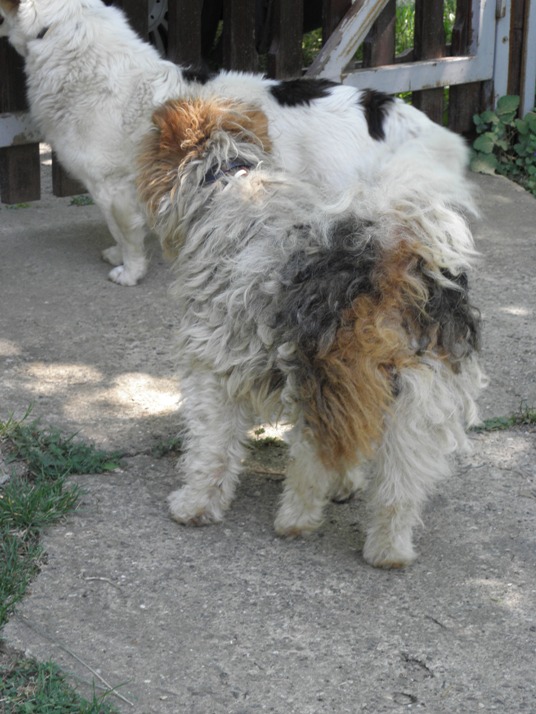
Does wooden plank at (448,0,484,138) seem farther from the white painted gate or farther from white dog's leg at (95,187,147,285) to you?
white dog's leg at (95,187,147,285)

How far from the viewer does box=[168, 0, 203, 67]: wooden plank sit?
6.73 meters

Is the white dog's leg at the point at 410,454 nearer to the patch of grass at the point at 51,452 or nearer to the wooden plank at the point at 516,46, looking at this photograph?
the patch of grass at the point at 51,452

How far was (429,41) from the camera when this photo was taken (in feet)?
25.2

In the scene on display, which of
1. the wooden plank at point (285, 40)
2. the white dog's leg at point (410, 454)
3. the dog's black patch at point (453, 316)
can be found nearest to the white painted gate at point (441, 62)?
the wooden plank at point (285, 40)

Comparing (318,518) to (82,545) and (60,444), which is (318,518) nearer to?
(82,545)

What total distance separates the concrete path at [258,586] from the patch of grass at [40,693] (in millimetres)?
87

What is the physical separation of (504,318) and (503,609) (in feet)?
8.04

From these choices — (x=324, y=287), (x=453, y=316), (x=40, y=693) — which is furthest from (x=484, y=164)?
(x=40, y=693)

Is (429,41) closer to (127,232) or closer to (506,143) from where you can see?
(506,143)

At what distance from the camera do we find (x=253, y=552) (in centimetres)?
362

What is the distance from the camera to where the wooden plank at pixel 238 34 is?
22.6ft

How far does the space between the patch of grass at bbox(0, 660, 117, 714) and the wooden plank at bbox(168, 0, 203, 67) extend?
4.75 meters

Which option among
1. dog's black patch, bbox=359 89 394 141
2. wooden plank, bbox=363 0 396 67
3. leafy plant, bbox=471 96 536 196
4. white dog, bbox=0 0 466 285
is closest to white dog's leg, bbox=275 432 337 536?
white dog, bbox=0 0 466 285

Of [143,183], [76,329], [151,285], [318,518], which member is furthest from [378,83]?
[318,518]
